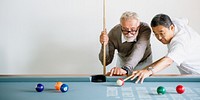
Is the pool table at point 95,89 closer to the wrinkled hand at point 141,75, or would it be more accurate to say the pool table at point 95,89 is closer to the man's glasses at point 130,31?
the wrinkled hand at point 141,75

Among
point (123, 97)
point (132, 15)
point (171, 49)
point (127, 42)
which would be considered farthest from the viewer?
point (127, 42)

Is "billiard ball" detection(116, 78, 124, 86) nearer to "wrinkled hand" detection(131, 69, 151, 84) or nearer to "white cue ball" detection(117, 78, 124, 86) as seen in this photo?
"white cue ball" detection(117, 78, 124, 86)

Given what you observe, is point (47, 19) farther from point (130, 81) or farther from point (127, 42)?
point (130, 81)

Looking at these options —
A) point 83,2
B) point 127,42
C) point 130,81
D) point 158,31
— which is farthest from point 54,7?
point 130,81

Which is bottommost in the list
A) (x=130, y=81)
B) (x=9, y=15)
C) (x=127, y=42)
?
(x=130, y=81)

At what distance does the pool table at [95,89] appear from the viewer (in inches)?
69.4

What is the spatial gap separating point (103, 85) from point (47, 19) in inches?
74.2

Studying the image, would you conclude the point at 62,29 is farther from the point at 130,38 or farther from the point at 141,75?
the point at 141,75

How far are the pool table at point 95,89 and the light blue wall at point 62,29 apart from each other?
157 centimetres

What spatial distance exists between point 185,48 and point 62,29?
1.81 meters

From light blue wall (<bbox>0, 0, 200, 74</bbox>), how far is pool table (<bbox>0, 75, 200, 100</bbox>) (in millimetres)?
1572

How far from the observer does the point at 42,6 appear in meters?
3.66

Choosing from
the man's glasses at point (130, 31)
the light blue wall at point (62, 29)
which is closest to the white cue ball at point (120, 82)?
the man's glasses at point (130, 31)

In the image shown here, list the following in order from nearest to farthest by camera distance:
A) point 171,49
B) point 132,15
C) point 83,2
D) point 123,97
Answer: point 123,97 < point 171,49 < point 132,15 < point 83,2
